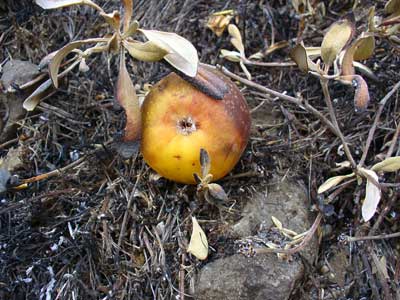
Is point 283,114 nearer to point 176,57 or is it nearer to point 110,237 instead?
point 176,57

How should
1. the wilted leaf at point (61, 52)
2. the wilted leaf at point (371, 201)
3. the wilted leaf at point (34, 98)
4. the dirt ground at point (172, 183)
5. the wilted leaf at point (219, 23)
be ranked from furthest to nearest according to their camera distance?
the wilted leaf at point (219, 23), the wilted leaf at point (34, 98), the dirt ground at point (172, 183), the wilted leaf at point (61, 52), the wilted leaf at point (371, 201)

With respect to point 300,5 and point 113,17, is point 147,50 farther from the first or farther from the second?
point 300,5

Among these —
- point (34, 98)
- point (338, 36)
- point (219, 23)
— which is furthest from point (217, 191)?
point (219, 23)

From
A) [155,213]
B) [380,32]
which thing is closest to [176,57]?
[155,213]

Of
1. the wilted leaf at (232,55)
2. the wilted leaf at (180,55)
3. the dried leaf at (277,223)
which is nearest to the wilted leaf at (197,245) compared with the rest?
the dried leaf at (277,223)

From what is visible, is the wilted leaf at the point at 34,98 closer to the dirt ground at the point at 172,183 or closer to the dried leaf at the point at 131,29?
the dirt ground at the point at 172,183

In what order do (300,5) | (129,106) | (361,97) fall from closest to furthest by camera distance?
(361,97)
(129,106)
(300,5)
